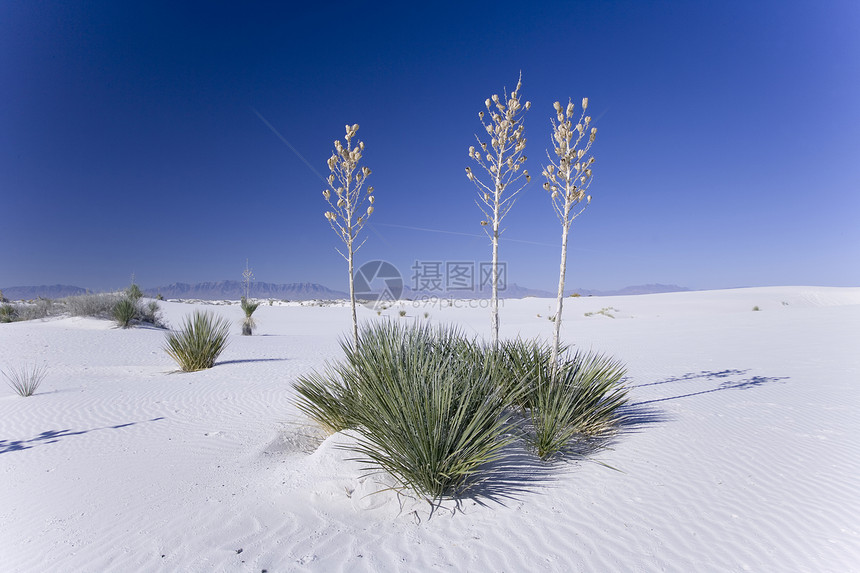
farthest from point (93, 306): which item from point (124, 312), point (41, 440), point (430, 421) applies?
point (430, 421)

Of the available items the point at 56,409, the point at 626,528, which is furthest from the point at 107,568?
the point at 56,409

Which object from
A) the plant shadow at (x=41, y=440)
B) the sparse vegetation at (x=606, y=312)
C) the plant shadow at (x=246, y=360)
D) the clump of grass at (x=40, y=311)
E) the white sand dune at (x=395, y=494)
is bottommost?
the plant shadow at (x=246, y=360)

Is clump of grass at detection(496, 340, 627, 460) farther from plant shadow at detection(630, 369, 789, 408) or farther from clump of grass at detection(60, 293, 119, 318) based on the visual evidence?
clump of grass at detection(60, 293, 119, 318)

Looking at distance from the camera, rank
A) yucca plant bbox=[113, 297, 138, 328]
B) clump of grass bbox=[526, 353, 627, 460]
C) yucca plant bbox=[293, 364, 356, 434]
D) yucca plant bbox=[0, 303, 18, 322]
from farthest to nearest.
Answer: yucca plant bbox=[0, 303, 18, 322]
yucca plant bbox=[113, 297, 138, 328]
yucca plant bbox=[293, 364, 356, 434]
clump of grass bbox=[526, 353, 627, 460]

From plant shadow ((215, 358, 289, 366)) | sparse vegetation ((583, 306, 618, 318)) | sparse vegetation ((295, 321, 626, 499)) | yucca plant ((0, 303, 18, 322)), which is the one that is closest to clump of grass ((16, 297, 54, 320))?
yucca plant ((0, 303, 18, 322))

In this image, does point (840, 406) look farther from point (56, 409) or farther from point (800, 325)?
point (800, 325)

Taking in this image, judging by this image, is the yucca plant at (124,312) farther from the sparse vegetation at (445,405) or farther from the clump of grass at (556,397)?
the clump of grass at (556,397)

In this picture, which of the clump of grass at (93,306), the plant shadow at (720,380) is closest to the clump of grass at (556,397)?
the plant shadow at (720,380)

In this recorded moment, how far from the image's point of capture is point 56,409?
243 inches

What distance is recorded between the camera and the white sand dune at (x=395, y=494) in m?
2.54

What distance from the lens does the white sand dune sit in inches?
100

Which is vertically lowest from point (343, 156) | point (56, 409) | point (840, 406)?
point (56, 409)

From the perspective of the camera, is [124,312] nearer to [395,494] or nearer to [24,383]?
→ [24,383]

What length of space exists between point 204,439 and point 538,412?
402cm
